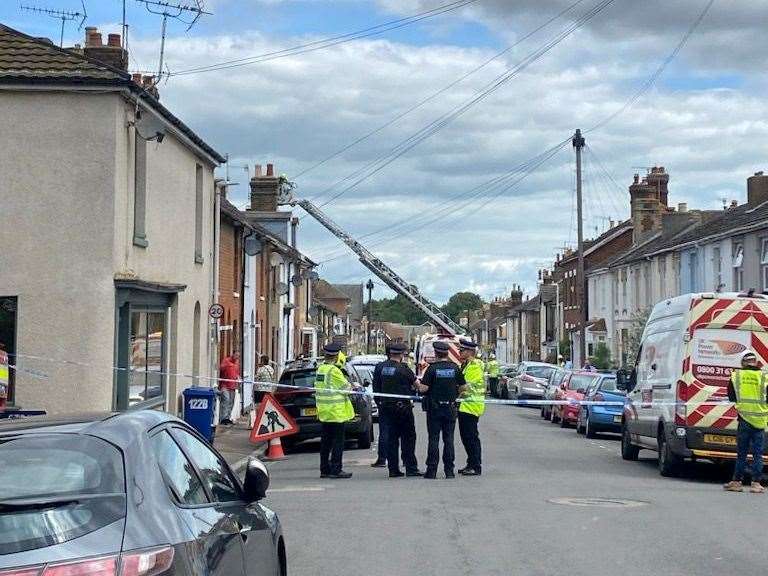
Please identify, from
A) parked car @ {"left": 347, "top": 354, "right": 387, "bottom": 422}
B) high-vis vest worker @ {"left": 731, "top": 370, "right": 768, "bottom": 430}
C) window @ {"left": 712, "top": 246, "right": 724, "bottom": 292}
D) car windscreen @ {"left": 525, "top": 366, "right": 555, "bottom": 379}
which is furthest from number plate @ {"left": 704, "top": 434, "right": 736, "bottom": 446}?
car windscreen @ {"left": 525, "top": 366, "right": 555, "bottom": 379}

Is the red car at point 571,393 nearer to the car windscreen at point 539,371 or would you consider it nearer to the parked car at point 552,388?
the parked car at point 552,388

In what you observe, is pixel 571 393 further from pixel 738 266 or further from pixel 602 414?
pixel 738 266

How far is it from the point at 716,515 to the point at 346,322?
93942 mm

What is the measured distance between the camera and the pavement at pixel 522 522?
949 centimetres

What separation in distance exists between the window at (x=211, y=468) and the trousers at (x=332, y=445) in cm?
981

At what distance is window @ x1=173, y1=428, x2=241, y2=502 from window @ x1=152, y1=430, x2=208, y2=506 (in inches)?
5.4

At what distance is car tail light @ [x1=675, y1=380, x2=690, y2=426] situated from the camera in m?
16.3

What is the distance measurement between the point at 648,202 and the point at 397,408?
4204 centimetres

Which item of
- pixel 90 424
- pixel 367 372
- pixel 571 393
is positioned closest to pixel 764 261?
pixel 571 393

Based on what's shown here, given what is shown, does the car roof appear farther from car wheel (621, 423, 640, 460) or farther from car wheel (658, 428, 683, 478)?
car wheel (621, 423, 640, 460)

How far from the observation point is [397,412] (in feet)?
53.1

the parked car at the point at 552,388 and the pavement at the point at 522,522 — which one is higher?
the parked car at the point at 552,388

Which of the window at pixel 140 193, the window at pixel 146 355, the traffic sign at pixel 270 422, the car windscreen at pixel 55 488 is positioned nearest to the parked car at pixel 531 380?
the window at pixel 146 355

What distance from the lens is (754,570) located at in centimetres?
921
